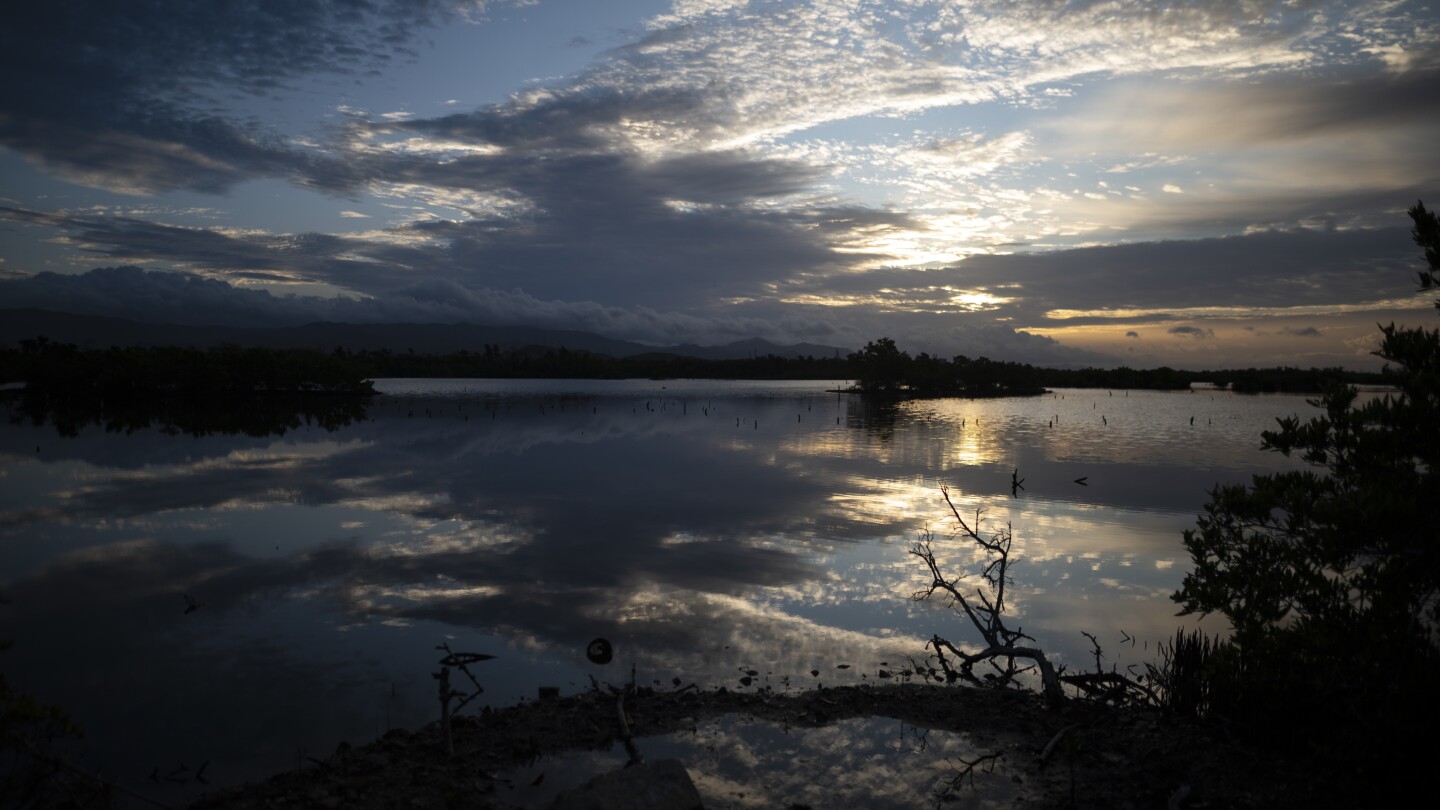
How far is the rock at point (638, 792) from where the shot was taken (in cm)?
677

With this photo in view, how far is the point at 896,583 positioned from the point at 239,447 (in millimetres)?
38444

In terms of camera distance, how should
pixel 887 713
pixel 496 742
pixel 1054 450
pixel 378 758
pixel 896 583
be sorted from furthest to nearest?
pixel 1054 450, pixel 896 583, pixel 887 713, pixel 496 742, pixel 378 758

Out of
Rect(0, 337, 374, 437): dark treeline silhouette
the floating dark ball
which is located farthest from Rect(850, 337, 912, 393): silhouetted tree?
the floating dark ball

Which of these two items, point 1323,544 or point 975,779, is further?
point 975,779

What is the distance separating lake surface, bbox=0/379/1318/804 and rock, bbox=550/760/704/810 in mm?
1272

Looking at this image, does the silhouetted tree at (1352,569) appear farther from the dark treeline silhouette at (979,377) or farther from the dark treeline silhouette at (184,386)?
the dark treeline silhouette at (979,377)

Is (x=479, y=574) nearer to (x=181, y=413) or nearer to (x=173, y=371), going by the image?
(x=181, y=413)

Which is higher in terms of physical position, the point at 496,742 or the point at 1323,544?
the point at 1323,544

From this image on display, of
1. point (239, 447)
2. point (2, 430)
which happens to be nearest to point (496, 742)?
point (239, 447)

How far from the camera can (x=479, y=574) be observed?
1719cm

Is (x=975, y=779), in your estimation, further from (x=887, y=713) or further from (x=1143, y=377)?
(x=1143, y=377)

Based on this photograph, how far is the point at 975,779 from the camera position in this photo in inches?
326

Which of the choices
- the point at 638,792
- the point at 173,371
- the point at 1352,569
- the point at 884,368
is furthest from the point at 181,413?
the point at 884,368

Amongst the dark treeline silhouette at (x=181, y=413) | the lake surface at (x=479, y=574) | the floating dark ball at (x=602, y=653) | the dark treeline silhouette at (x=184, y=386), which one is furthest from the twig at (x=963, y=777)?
the dark treeline silhouette at (x=184, y=386)
